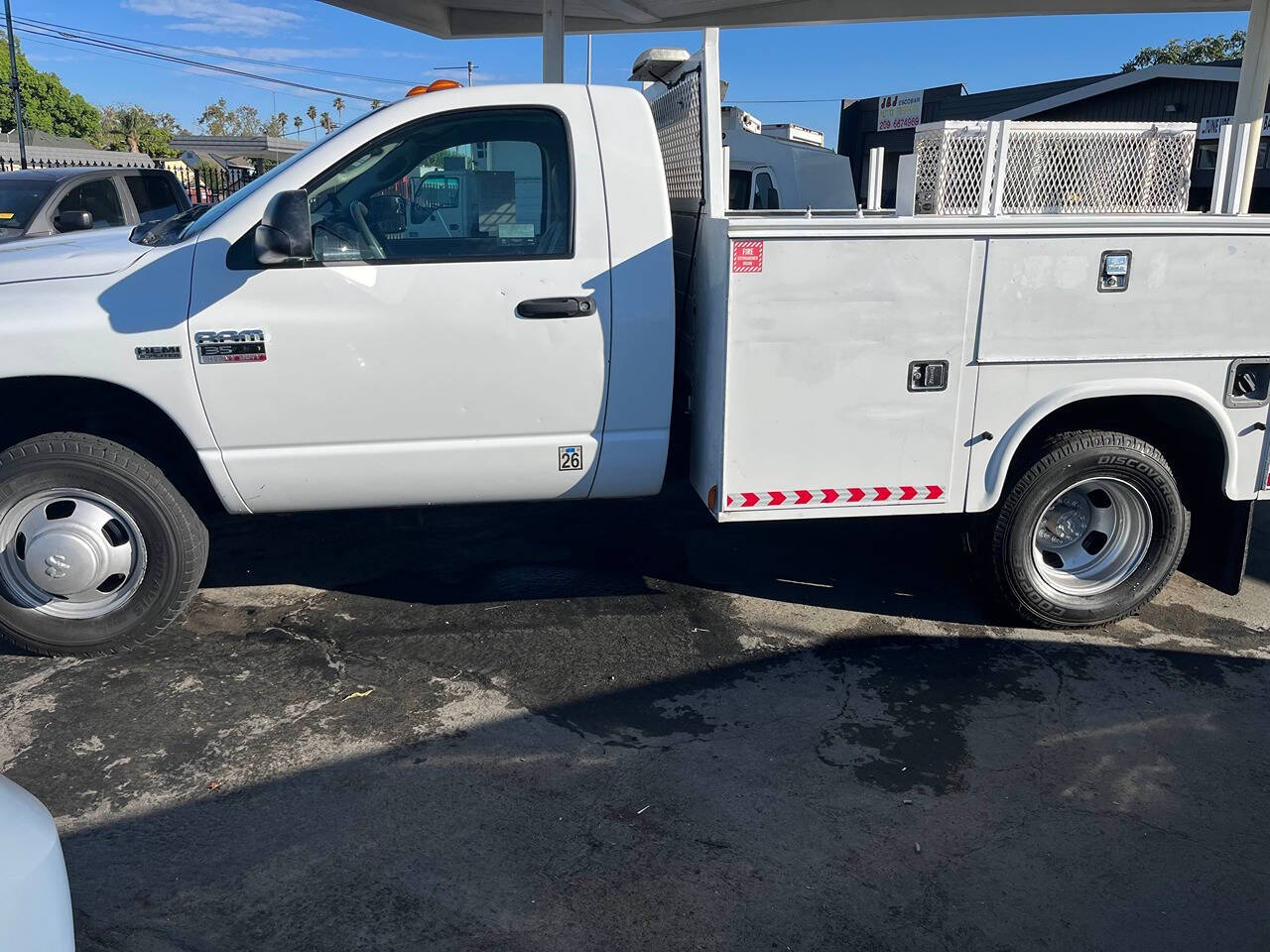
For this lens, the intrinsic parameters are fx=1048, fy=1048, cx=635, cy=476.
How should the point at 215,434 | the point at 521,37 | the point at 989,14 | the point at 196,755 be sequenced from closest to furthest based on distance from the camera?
1. the point at 196,755
2. the point at 215,434
3. the point at 989,14
4. the point at 521,37

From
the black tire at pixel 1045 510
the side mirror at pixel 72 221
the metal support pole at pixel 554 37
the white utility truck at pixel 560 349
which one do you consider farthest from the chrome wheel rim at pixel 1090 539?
the metal support pole at pixel 554 37

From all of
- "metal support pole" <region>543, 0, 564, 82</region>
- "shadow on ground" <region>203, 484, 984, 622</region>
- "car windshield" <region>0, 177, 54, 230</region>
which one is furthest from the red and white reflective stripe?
"metal support pole" <region>543, 0, 564, 82</region>

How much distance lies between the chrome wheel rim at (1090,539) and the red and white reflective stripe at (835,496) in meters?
0.70

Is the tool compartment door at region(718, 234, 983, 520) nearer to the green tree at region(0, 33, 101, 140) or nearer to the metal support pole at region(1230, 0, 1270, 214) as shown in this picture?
the metal support pole at region(1230, 0, 1270, 214)

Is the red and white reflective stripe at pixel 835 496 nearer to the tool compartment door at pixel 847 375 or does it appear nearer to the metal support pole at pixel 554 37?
the tool compartment door at pixel 847 375

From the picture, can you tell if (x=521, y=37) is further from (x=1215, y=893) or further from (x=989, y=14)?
(x=1215, y=893)

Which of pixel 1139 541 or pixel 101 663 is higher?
pixel 1139 541

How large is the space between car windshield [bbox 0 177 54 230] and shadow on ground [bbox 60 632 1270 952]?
6.61 m

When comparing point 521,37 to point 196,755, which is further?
point 521,37

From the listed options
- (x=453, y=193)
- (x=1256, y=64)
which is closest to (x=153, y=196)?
(x=453, y=193)

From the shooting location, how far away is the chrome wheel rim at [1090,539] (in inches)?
186

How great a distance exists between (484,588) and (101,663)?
170 centimetres

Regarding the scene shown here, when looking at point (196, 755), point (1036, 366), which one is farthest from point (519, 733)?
point (1036, 366)

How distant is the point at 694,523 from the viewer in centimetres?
620
